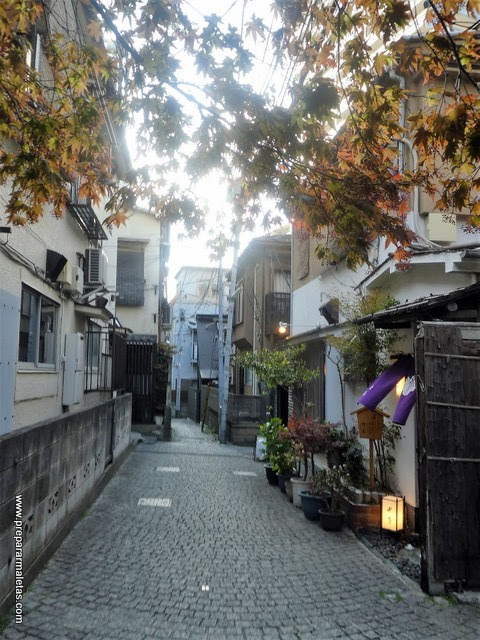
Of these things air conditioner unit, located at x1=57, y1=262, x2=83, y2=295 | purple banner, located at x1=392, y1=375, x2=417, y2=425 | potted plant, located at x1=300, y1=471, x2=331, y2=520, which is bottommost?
potted plant, located at x1=300, y1=471, x2=331, y2=520

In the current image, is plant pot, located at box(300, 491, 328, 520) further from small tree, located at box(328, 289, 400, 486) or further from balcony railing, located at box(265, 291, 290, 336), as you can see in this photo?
balcony railing, located at box(265, 291, 290, 336)

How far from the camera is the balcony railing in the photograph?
66.6ft

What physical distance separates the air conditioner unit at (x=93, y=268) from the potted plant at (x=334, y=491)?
7.11m

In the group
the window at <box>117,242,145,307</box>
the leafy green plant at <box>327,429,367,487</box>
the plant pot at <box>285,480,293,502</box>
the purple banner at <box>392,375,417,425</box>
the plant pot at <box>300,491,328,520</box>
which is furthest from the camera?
the window at <box>117,242,145,307</box>

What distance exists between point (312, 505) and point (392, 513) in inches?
66.9

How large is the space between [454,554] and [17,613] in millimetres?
4160

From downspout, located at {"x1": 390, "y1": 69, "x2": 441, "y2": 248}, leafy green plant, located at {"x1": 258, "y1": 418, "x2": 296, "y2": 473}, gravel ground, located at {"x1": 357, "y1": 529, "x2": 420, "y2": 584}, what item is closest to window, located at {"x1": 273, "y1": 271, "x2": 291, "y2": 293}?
leafy green plant, located at {"x1": 258, "y1": 418, "x2": 296, "y2": 473}

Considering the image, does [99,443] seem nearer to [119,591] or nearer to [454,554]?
[119,591]

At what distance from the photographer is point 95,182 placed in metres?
6.71

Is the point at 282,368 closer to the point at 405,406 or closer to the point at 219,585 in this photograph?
the point at 405,406

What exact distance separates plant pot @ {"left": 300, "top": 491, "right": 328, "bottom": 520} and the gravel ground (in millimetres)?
952

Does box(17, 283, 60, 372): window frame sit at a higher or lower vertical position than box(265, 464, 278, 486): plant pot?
higher

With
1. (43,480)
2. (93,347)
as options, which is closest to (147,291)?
(93,347)

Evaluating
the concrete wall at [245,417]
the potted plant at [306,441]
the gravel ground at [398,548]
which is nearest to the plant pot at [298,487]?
the potted plant at [306,441]
